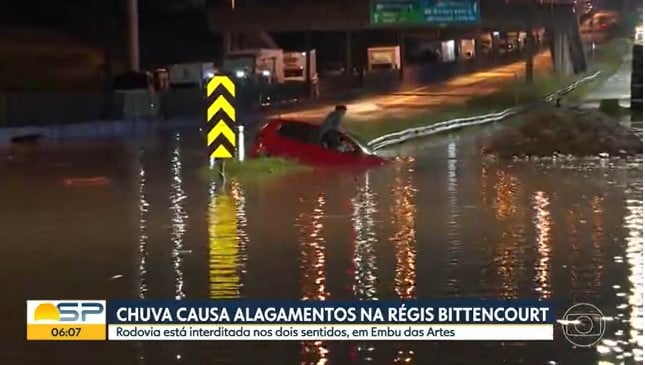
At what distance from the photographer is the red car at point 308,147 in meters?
19.5

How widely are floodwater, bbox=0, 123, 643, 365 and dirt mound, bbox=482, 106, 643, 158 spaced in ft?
8.38

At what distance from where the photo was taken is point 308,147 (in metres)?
19.6

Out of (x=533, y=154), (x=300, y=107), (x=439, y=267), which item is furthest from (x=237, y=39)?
(x=439, y=267)

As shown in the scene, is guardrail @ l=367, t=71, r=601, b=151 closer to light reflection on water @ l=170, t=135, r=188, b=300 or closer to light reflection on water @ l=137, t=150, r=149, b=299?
light reflection on water @ l=170, t=135, r=188, b=300

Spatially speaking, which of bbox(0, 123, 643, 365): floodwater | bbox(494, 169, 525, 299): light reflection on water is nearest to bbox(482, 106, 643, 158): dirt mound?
bbox(0, 123, 643, 365): floodwater

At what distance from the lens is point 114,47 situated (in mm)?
63125

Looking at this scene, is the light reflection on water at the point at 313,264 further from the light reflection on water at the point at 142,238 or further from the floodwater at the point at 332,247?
the light reflection on water at the point at 142,238

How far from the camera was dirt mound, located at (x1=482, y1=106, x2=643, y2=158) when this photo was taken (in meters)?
21.7

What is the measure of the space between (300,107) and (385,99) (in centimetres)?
591

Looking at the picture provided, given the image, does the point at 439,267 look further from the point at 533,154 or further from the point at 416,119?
the point at 416,119

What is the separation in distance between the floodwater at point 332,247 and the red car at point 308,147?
97 centimetres

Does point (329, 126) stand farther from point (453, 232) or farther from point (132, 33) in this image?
point (132, 33)

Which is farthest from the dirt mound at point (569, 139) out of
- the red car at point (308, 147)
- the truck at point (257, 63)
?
the truck at point (257, 63)

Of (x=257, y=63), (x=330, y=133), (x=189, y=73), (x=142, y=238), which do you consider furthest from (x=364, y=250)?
(x=257, y=63)
